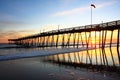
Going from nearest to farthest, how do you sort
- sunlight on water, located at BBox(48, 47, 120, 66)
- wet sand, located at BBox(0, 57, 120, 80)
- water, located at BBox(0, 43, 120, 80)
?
1. wet sand, located at BBox(0, 57, 120, 80)
2. water, located at BBox(0, 43, 120, 80)
3. sunlight on water, located at BBox(48, 47, 120, 66)

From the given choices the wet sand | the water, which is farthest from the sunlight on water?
the wet sand

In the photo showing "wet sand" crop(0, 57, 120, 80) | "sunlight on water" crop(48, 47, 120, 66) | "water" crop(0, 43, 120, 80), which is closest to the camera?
"wet sand" crop(0, 57, 120, 80)

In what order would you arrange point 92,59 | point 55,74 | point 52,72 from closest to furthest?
point 55,74
point 52,72
point 92,59

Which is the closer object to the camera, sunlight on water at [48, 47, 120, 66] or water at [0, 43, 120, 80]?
water at [0, 43, 120, 80]

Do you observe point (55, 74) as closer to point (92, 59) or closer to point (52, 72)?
point (52, 72)

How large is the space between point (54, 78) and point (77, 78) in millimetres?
1094

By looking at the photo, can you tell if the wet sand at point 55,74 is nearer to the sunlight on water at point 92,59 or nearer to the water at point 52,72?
the water at point 52,72

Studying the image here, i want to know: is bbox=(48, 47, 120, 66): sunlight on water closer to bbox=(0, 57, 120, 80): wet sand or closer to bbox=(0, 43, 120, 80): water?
bbox=(0, 43, 120, 80): water

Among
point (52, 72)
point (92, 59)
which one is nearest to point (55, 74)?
point (52, 72)

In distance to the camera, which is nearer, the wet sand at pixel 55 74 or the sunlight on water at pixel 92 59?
the wet sand at pixel 55 74

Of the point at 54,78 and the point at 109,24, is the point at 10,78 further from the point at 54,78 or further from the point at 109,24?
the point at 109,24

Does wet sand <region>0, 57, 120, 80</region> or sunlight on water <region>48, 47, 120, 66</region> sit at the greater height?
sunlight on water <region>48, 47, 120, 66</region>

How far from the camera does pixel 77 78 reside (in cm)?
859

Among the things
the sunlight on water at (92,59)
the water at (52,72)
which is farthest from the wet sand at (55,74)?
the sunlight on water at (92,59)
